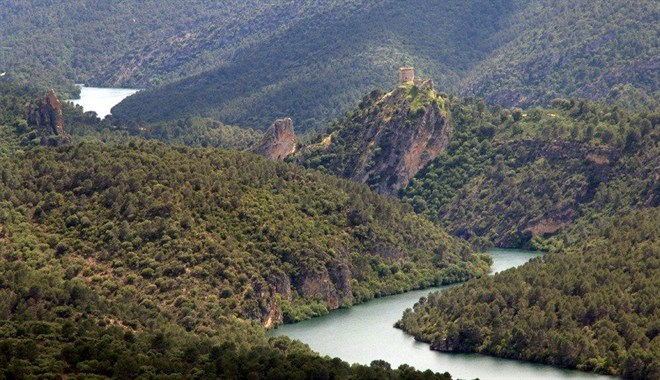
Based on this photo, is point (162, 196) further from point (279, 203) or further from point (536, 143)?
point (536, 143)

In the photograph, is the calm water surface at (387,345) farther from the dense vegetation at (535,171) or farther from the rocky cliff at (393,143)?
the rocky cliff at (393,143)

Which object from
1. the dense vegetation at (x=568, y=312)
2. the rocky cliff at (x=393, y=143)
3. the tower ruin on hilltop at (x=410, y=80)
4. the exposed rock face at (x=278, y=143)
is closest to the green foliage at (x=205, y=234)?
the dense vegetation at (x=568, y=312)

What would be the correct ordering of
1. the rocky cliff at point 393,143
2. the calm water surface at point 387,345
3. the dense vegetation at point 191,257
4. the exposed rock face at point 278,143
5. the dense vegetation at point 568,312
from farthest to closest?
the exposed rock face at point 278,143
the rocky cliff at point 393,143
the dense vegetation at point 568,312
the calm water surface at point 387,345
the dense vegetation at point 191,257

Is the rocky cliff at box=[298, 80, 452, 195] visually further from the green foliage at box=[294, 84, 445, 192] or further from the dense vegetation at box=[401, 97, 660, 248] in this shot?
the dense vegetation at box=[401, 97, 660, 248]

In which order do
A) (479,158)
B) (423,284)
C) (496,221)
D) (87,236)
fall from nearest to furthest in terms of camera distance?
(87,236) → (423,284) → (496,221) → (479,158)

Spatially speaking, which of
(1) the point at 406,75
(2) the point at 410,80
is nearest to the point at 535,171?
(2) the point at 410,80

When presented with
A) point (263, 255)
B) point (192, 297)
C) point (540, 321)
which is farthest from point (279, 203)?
point (540, 321)
